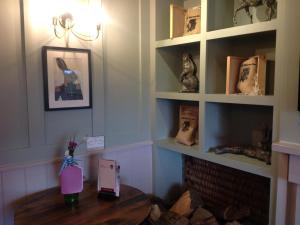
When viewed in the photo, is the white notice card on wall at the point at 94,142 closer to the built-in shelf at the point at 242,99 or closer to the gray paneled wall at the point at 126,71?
the gray paneled wall at the point at 126,71

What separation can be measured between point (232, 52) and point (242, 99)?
1.83 feet

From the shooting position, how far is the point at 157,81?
2.19 m

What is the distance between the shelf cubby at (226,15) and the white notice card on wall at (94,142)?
43.8 inches

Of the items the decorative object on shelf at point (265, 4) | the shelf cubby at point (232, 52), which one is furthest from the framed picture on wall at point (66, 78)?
the decorative object on shelf at point (265, 4)

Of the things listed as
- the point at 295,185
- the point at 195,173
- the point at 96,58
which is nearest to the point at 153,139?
the point at 195,173

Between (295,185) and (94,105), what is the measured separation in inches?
53.4

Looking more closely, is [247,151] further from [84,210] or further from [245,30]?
[84,210]

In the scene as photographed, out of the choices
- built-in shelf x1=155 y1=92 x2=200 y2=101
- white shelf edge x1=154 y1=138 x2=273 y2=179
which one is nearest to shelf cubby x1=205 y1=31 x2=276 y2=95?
built-in shelf x1=155 y1=92 x2=200 y2=101

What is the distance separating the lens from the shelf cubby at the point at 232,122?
6.03ft

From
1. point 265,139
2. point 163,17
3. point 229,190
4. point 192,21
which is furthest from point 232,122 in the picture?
point 163,17

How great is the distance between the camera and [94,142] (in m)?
1.90

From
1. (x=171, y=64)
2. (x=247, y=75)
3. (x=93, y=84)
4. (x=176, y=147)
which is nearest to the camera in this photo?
(x=247, y=75)

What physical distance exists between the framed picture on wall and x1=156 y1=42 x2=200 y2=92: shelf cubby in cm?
63

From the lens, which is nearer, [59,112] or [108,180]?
[108,180]
